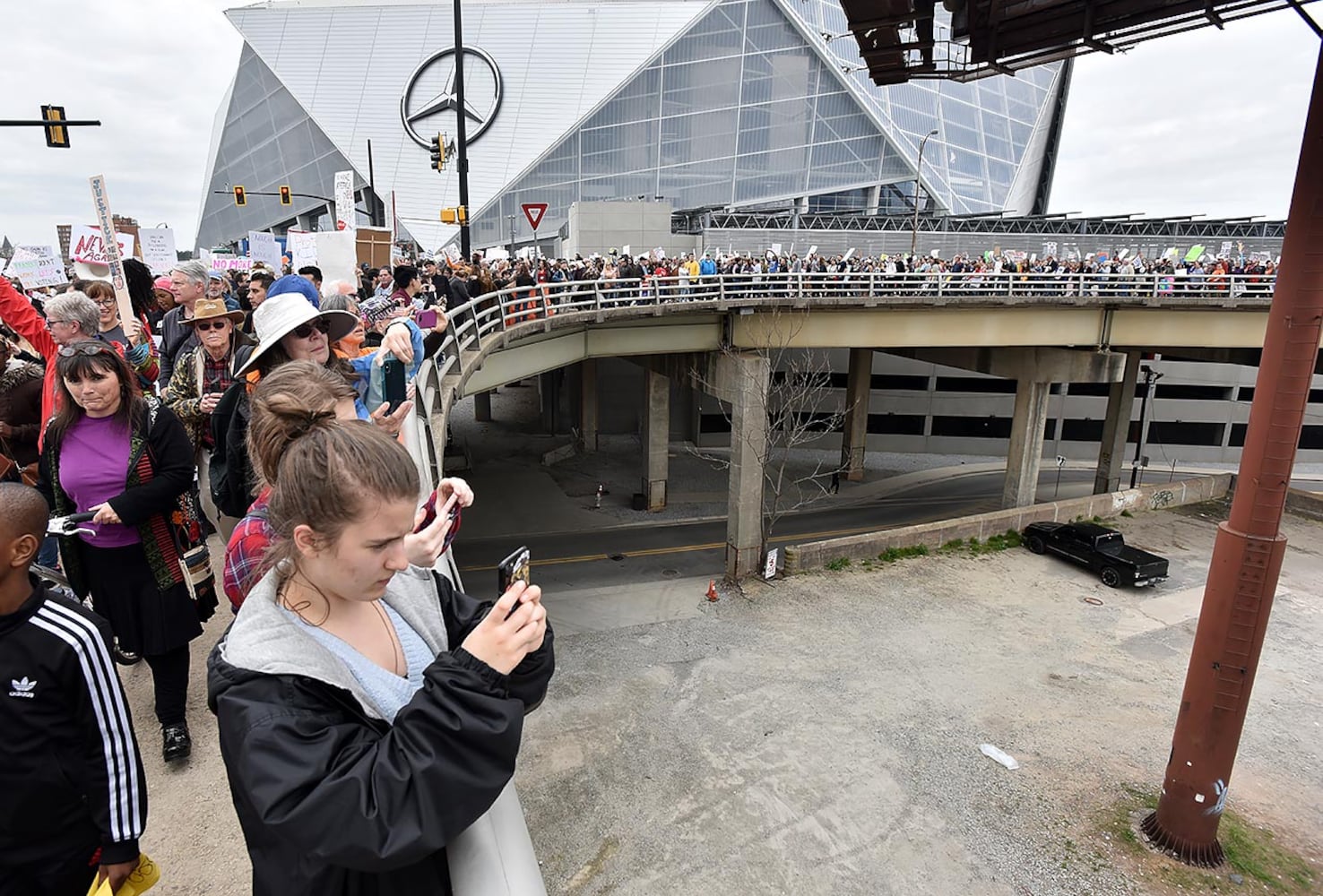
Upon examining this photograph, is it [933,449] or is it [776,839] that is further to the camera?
[933,449]

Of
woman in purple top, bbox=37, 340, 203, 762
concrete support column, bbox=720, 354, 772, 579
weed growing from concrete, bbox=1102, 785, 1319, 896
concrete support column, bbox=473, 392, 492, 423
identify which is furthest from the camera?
concrete support column, bbox=473, 392, 492, 423

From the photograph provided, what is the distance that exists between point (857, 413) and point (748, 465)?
13586 mm

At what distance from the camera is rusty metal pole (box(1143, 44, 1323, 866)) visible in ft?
23.2

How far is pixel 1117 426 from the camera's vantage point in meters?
30.8

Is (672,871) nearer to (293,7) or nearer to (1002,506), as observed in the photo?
(1002,506)

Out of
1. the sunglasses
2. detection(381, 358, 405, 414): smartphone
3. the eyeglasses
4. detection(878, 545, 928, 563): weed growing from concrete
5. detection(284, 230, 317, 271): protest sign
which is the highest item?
detection(284, 230, 317, 271): protest sign

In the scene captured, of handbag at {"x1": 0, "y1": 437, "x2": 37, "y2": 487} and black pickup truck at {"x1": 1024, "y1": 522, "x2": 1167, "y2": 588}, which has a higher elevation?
handbag at {"x1": 0, "y1": 437, "x2": 37, "y2": 487}

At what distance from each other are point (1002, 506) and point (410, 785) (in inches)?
1192

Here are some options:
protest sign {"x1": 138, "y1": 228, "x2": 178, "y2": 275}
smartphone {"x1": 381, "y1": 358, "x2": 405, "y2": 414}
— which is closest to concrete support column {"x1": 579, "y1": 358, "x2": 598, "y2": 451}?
protest sign {"x1": 138, "y1": 228, "x2": 178, "y2": 275}

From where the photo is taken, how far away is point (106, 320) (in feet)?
23.8

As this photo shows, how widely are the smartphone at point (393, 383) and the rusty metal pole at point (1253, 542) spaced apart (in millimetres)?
7980

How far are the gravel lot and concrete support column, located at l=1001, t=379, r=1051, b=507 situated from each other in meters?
8.36

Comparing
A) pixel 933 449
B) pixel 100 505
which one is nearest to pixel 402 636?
pixel 100 505

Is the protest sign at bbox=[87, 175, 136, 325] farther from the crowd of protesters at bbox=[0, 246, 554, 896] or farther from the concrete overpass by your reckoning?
the concrete overpass
